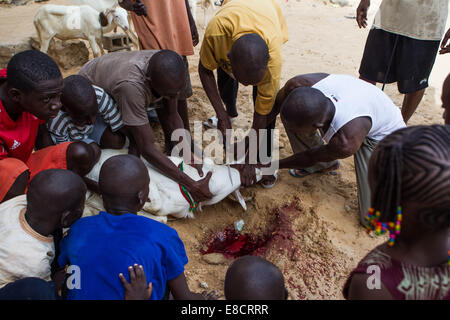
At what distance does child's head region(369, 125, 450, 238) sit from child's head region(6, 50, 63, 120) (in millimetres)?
1652

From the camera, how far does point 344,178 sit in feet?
9.36

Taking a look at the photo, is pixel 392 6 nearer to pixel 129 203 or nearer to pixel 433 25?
pixel 433 25

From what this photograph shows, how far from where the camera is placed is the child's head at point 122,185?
154 cm

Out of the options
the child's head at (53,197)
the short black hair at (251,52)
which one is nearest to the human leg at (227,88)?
the short black hair at (251,52)

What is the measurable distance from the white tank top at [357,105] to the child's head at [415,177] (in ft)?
3.86

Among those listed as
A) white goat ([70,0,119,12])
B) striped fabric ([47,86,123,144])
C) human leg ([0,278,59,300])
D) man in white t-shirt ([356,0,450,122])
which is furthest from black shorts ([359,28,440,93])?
white goat ([70,0,119,12])

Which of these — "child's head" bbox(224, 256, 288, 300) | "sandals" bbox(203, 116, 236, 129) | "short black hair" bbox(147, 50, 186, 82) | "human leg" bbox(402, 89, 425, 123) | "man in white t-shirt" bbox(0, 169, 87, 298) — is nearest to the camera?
"child's head" bbox(224, 256, 288, 300)

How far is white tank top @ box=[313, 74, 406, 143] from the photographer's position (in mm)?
2154

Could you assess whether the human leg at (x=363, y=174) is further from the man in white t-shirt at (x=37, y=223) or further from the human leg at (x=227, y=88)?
the man in white t-shirt at (x=37, y=223)

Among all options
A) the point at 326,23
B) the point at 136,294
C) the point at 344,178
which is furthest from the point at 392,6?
the point at 326,23

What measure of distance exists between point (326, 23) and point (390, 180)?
23.5ft

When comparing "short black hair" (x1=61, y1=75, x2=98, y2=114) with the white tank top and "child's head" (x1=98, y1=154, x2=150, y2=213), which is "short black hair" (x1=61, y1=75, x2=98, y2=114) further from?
the white tank top
